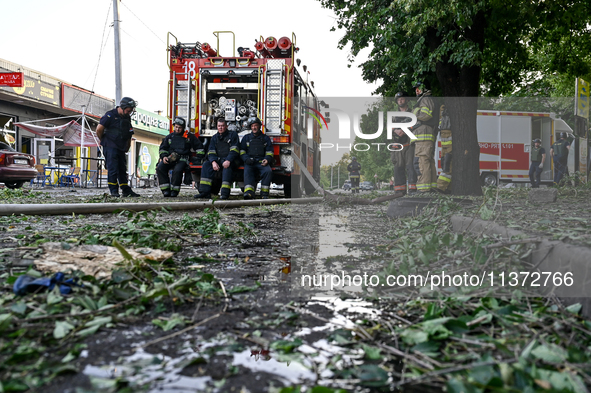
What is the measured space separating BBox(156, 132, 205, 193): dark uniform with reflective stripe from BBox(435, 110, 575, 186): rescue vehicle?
11764 mm

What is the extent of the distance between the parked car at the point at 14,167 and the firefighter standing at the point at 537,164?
1833 centimetres

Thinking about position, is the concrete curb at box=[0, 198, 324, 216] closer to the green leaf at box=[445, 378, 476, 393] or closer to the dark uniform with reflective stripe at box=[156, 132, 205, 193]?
the dark uniform with reflective stripe at box=[156, 132, 205, 193]

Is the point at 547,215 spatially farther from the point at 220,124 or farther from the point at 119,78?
the point at 119,78

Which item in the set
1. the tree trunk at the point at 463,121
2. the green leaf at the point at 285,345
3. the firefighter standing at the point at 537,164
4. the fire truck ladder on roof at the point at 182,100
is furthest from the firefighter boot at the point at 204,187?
the firefighter standing at the point at 537,164

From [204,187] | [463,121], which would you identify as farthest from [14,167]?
[463,121]

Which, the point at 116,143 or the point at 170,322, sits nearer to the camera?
the point at 170,322

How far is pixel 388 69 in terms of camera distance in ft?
34.7

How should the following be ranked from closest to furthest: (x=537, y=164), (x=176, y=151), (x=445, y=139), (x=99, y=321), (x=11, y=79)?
1. (x=99, y=321)
2. (x=445, y=139)
3. (x=176, y=151)
4. (x=11, y=79)
5. (x=537, y=164)

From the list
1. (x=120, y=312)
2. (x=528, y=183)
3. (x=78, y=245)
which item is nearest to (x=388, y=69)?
(x=78, y=245)

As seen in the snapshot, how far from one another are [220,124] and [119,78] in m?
7.72

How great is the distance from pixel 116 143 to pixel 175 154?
135cm

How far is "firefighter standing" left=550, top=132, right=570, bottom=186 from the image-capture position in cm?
1698

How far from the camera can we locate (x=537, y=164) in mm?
17500

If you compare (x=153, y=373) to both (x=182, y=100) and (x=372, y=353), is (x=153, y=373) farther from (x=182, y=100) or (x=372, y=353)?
(x=182, y=100)
